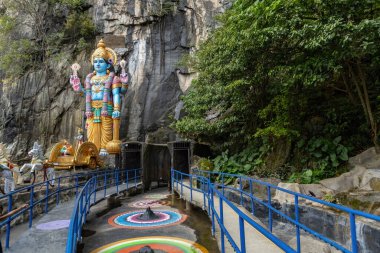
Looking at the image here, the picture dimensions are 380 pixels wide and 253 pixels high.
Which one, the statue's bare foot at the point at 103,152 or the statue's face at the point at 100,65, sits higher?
the statue's face at the point at 100,65

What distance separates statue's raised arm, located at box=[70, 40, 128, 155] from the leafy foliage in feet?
18.5

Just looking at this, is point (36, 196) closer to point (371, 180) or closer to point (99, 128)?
point (99, 128)

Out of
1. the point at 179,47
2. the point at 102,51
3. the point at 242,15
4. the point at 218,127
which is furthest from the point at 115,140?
the point at 242,15

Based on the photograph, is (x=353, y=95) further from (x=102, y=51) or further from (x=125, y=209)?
(x=102, y=51)

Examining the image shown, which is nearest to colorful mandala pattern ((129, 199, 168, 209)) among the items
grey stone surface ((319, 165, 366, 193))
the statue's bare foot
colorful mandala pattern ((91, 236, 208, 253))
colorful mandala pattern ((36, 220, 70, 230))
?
colorful mandala pattern ((36, 220, 70, 230))

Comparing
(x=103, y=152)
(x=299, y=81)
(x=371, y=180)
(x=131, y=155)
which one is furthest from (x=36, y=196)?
(x=371, y=180)

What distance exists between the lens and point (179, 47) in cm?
2300

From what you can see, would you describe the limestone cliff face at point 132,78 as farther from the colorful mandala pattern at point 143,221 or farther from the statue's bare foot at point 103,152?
the colorful mandala pattern at point 143,221

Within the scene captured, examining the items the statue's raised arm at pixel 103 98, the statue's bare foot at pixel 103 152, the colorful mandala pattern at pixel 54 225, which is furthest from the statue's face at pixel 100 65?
the colorful mandala pattern at pixel 54 225

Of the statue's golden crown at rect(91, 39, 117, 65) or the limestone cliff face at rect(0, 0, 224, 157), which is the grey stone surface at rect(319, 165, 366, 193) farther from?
the statue's golden crown at rect(91, 39, 117, 65)

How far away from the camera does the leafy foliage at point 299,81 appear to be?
7336mm

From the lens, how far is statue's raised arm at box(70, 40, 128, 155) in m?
17.8

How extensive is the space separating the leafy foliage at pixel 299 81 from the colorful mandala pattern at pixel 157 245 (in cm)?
470

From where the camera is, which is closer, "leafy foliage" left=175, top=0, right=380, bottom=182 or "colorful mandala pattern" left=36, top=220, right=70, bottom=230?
"colorful mandala pattern" left=36, top=220, right=70, bottom=230
